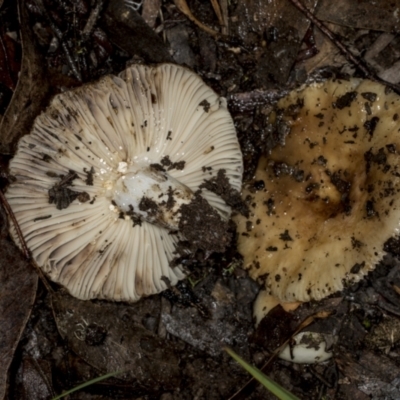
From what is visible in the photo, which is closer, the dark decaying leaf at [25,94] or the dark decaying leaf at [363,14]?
the dark decaying leaf at [25,94]

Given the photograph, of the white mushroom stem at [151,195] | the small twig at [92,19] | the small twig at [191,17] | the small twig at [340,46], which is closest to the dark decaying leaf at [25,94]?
the small twig at [92,19]

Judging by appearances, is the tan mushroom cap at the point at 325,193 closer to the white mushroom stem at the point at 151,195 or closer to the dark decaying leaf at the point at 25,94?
the white mushroom stem at the point at 151,195

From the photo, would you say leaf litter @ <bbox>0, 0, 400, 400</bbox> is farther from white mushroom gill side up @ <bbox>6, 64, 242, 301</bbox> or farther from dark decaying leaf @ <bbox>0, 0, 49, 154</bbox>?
white mushroom gill side up @ <bbox>6, 64, 242, 301</bbox>

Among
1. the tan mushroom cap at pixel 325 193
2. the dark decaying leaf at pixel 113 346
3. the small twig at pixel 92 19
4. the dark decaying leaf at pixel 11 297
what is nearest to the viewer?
the tan mushroom cap at pixel 325 193

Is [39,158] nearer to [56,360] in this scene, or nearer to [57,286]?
[57,286]

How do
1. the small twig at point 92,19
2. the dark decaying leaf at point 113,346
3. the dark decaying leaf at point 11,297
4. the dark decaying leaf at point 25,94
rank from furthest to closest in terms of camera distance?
the dark decaying leaf at point 113,346 < the small twig at point 92,19 < the dark decaying leaf at point 11,297 < the dark decaying leaf at point 25,94

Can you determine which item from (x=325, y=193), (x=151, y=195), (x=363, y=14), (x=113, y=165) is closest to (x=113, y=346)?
(x=151, y=195)

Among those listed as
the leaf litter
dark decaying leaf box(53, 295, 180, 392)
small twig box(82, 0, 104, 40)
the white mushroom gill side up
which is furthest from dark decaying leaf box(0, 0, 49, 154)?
dark decaying leaf box(53, 295, 180, 392)
